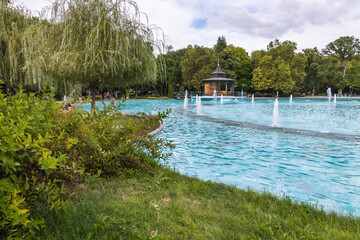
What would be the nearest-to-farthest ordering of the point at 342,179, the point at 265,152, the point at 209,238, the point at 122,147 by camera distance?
the point at 209,238
the point at 122,147
the point at 342,179
the point at 265,152

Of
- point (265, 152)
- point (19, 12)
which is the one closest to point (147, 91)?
point (19, 12)

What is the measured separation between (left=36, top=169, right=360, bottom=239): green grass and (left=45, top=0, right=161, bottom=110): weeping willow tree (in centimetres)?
684

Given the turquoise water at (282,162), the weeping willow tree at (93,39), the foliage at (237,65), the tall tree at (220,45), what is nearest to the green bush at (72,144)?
the turquoise water at (282,162)

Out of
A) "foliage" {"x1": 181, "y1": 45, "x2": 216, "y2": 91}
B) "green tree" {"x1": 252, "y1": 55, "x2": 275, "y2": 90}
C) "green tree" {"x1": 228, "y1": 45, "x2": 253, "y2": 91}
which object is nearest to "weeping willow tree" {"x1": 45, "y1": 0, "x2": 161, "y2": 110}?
"foliage" {"x1": 181, "y1": 45, "x2": 216, "y2": 91}

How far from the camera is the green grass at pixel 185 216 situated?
2414 mm

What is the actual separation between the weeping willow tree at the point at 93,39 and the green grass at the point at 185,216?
6.84m

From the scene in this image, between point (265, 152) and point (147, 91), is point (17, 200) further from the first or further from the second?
point (147, 91)

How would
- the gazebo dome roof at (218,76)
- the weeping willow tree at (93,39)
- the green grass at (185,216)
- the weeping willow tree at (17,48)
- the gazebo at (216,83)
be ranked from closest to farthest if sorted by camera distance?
the green grass at (185,216) < the weeping willow tree at (93,39) < the weeping willow tree at (17,48) < the gazebo dome roof at (218,76) < the gazebo at (216,83)

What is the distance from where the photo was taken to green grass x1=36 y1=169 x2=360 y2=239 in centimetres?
241

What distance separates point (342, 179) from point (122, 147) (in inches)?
182

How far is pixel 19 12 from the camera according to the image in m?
14.5

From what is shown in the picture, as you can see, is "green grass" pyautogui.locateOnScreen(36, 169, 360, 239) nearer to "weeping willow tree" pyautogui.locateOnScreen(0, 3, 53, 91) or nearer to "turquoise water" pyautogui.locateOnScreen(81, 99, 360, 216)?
"turquoise water" pyautogui.locateOnScreen(81, 99, 360, 216)

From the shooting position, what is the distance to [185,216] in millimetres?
2766

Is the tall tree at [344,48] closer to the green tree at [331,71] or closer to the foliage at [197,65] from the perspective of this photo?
the green tree at [331,71]
